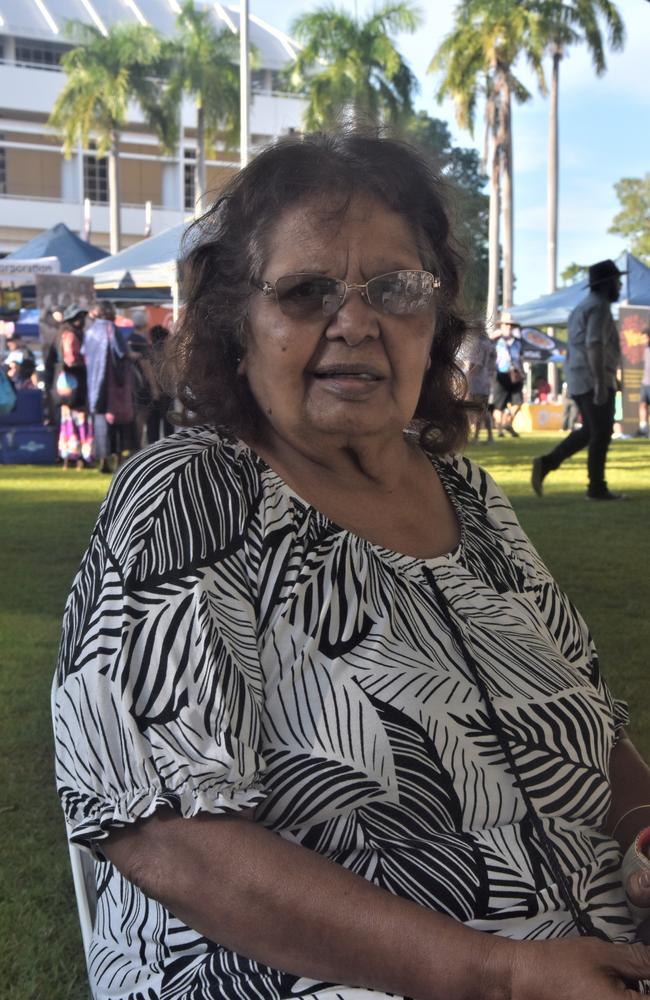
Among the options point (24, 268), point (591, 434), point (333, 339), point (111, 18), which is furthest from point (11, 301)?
point (111, 18)

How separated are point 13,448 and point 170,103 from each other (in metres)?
→ 34.1

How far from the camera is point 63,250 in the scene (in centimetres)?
2855

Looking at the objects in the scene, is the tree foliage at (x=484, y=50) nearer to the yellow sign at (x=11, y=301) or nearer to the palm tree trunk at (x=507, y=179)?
the palm tree trunk at (x=507, y=179)

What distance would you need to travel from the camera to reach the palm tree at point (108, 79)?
4762 cm

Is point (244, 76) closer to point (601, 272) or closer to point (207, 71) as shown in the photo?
point (601, 272)

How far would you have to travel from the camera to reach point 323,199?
199 cm

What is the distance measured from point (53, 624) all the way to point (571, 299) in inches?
953

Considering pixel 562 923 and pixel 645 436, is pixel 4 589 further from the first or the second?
pixel 645 436

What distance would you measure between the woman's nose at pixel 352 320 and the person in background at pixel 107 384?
13.1m

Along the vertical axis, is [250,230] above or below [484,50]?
below

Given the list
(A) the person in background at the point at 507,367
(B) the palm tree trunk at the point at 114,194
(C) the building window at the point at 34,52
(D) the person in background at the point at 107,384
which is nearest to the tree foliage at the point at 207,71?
(B) the palm tree trunk at the point at 114,194

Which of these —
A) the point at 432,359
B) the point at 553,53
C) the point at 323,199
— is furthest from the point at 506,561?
the point at 553,53

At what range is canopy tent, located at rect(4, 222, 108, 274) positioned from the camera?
28.2m

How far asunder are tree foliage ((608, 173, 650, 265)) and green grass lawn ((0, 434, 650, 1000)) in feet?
170
